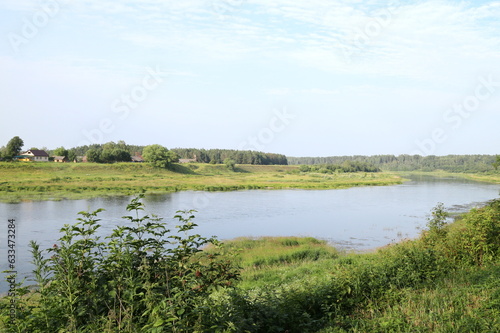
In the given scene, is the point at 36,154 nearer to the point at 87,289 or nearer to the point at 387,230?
the point at 387,230

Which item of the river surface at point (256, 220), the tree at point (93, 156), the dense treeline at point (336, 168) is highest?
the tree at point (93, 156)

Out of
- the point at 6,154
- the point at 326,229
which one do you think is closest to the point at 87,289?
the point at 326,229

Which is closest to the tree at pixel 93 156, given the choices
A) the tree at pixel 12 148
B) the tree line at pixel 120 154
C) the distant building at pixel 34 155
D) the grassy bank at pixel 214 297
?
the tree line at pixel 120 154

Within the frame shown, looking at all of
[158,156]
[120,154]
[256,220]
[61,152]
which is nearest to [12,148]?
[61,152]

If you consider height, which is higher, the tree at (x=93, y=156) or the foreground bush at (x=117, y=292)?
the tree at (x=93, y=156)

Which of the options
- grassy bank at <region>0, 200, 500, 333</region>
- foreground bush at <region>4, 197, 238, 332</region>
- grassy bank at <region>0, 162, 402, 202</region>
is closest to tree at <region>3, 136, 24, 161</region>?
grassy bank at <region>0, 162, 402, 202</region>

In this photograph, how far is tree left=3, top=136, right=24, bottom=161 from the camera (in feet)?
244

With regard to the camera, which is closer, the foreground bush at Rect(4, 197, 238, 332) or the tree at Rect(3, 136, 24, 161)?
the foreground bush at Rect(4, 197, 238, 332)

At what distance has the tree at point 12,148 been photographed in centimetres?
7431

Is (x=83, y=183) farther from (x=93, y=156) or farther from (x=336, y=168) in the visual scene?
(x=336, y=168)

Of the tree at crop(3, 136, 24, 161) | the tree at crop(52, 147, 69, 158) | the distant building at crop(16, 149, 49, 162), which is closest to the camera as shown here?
the tree at crop(3, 136, 24, 161)

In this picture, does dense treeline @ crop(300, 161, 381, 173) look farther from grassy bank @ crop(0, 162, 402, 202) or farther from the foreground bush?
the foreground bush

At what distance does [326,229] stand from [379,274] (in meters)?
21.3

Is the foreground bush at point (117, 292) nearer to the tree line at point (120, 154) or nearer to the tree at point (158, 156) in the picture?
the tree line at point (120, 154)
